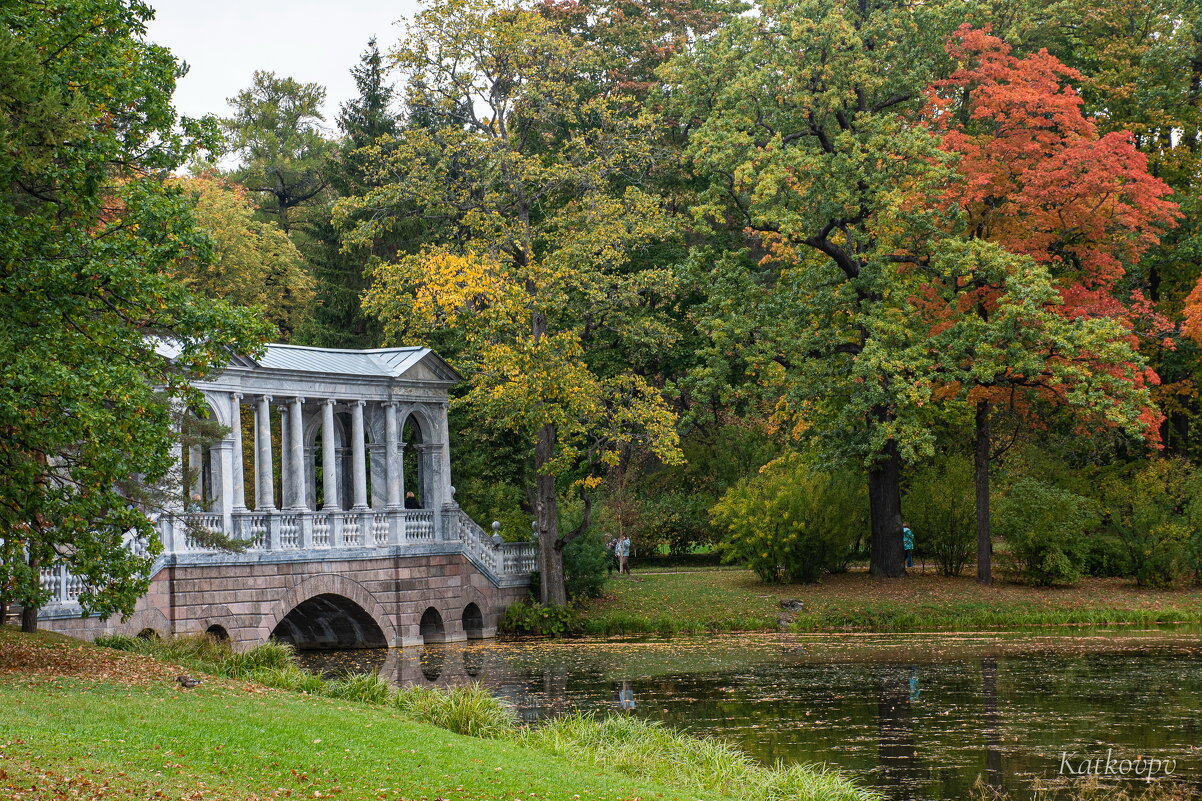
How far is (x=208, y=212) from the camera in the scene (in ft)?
148

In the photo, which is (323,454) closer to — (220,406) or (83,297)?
(220,406)

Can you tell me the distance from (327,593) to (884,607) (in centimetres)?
1268

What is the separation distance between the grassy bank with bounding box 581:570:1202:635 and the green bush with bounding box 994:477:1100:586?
563mm

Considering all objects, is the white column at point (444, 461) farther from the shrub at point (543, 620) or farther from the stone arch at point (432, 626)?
the shrub at point (543, 620)

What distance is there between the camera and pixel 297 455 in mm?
28797

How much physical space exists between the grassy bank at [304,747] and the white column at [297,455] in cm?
1073

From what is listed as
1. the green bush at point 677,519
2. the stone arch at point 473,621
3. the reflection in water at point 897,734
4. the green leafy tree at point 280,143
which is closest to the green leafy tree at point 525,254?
the stone arch at point 473,621

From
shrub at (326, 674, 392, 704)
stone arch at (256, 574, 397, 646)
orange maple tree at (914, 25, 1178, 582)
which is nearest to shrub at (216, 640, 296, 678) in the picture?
shrub at (326, 674, 392, 704)

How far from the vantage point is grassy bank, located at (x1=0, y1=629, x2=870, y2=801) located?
10570mm

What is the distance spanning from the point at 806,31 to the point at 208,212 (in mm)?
24010

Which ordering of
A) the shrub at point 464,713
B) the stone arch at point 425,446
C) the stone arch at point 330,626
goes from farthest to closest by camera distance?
the stone arch at point 425,446 < the stone arch at point 330,626 < the shrub at point 464,713

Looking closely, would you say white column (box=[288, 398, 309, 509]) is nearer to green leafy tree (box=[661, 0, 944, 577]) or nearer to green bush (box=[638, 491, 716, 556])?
green leafy tree (box=[661, 0, 944, 577])

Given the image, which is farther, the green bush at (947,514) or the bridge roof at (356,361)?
the green bush at (947,514)

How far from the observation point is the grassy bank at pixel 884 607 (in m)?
28.9
